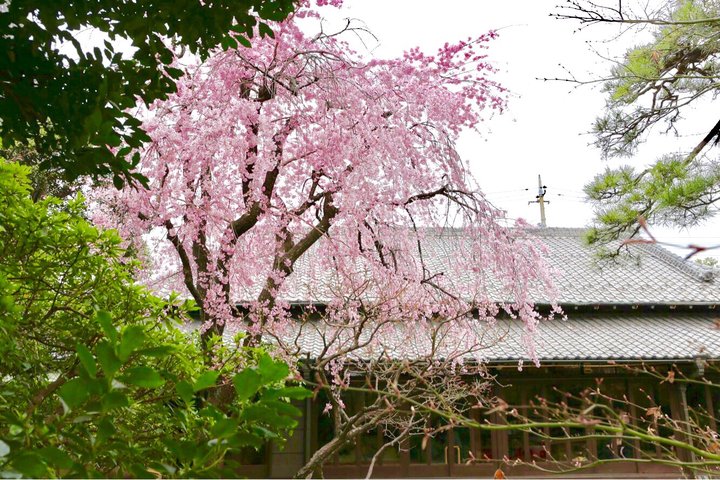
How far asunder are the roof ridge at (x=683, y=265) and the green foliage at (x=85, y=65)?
40.5 feet

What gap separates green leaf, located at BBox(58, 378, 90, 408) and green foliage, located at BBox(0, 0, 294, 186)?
120 cm

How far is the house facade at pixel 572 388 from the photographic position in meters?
9.68

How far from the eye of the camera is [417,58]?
20.9 ft

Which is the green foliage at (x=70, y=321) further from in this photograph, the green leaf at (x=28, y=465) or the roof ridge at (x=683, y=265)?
the roof ridge at (x=683, y=265)

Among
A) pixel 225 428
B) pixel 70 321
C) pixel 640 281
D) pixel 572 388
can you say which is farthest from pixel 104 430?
pixel 640 281

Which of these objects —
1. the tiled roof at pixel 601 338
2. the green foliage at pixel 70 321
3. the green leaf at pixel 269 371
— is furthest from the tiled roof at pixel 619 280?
the green leaf at pixel 269 371

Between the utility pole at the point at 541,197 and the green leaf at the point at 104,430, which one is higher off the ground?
the utility pole at the point at 541,197

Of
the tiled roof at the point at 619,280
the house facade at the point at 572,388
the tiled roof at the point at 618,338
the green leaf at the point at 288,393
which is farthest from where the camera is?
the tiled roof at the point at 619,280

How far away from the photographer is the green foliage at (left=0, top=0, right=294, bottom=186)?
1.98m

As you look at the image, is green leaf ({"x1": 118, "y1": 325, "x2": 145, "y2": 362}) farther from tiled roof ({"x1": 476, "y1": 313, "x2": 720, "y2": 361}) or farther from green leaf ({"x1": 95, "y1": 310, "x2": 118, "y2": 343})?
tiled roof ({"x1": 476, "y1": 313, "x2": 720, "y2": 361})

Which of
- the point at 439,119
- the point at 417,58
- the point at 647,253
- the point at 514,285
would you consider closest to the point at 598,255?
the point at 514,285

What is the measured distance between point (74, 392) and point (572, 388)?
1090cm

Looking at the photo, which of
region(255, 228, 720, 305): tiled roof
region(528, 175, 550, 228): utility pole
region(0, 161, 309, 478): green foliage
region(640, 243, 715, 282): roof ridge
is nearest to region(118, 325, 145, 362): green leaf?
region(0, 161, 309, 478): green foliage

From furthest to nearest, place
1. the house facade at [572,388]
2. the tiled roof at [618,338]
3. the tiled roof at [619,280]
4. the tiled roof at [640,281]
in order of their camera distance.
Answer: the tiled roof at [640,281], the tiled roof at [619,280], the tiled roof at [618,338], the house facade at [572,388]
